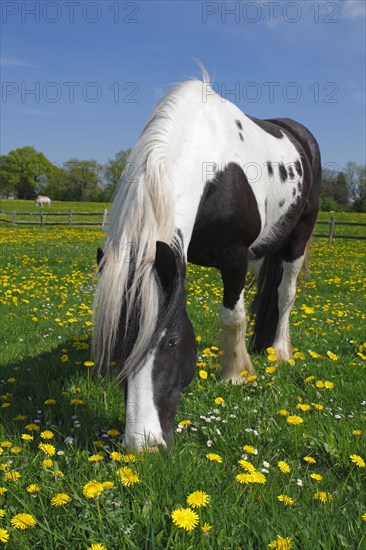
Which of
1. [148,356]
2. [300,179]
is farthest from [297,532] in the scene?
[300,179]

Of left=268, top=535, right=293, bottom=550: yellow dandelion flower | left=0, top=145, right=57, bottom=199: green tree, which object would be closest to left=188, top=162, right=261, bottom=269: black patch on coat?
left=268, top=535, right=293, bottom=550: yellow dandelion flower

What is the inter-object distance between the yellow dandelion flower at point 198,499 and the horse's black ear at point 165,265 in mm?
943

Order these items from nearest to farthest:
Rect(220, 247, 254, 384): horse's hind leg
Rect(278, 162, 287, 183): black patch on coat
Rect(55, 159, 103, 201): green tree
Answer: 1. Rect(220, 247, 254, 384): horse's hind leg
2. Rect(278, 162, 287, 183): black patch on coat
3. Rect(55, 159, 103, 201): green tree

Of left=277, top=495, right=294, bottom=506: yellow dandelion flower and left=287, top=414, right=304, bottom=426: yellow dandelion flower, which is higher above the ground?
left=277, top=495, right=294, bottom=506: yellow dandelion flower

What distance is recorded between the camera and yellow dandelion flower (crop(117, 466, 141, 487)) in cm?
199

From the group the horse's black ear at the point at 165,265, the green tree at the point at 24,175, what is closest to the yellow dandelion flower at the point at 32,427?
the horse's black ear at the point at 165,265

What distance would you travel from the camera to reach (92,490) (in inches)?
74.5

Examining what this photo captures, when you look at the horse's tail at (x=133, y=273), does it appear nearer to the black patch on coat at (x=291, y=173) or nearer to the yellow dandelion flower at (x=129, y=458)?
the yellow dandelion flower at (x=129, y=458)

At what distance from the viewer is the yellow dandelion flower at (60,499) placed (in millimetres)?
1894

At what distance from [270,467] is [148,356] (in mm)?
855

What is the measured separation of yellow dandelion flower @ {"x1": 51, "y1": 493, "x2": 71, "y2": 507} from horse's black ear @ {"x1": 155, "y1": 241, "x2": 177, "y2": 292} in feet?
3.32

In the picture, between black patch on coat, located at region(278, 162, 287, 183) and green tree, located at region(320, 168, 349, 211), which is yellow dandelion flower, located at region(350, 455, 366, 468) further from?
green tree, located at region(320, 168, 349, 211)

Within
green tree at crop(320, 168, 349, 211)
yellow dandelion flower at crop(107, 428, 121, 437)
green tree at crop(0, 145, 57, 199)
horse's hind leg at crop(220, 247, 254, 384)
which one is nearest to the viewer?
yellow dandelion flower at crop(107, 428, 121, 437)

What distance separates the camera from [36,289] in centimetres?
819
